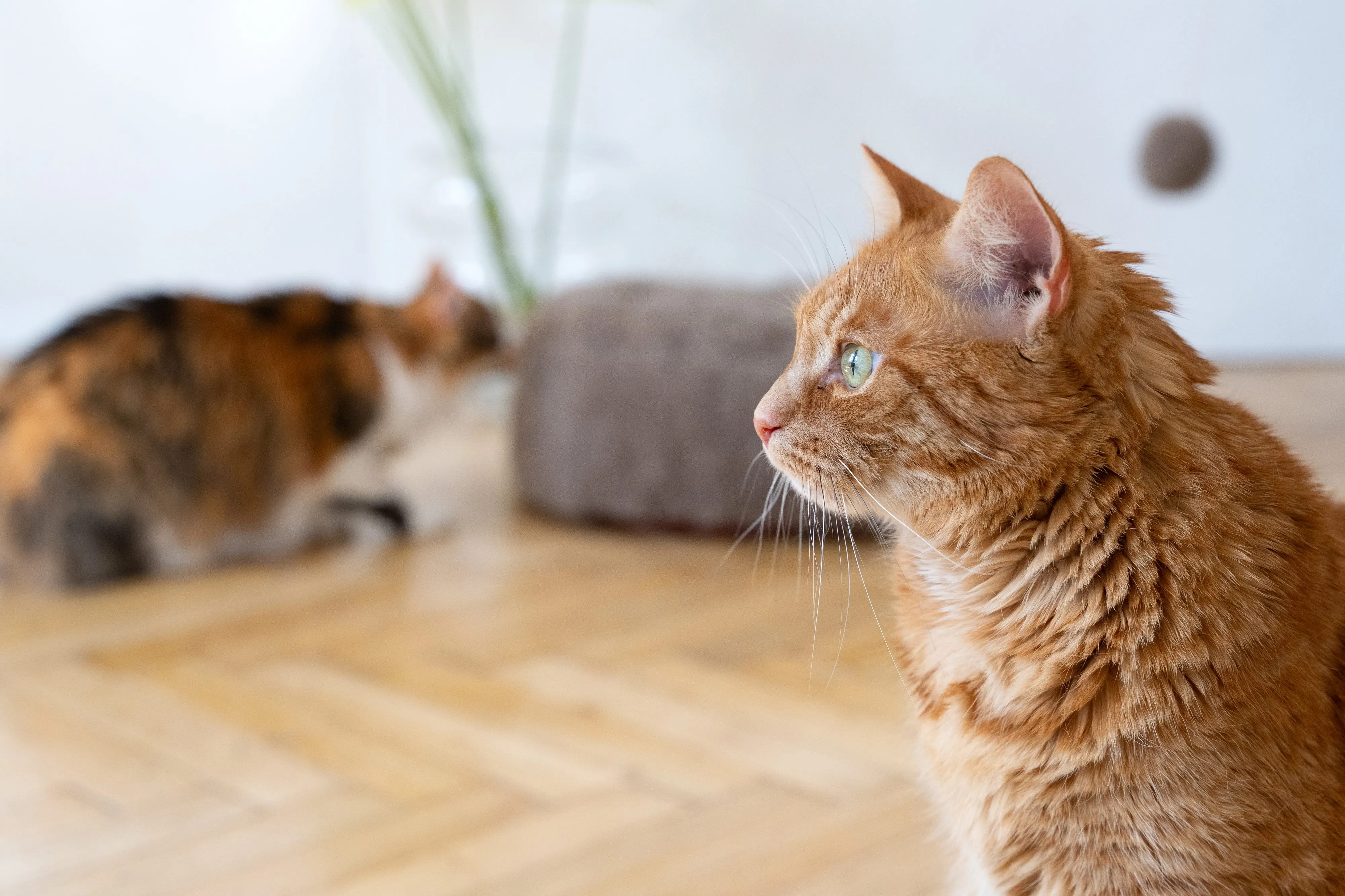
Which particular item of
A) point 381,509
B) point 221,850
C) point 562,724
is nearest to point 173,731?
point 221,850

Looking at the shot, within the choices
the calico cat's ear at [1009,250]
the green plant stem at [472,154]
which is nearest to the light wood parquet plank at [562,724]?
the calico cat's ear at [1009,250]

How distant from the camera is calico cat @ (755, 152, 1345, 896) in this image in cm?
83

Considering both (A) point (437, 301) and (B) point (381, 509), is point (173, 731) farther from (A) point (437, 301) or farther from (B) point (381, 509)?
(A) point (437, 301)

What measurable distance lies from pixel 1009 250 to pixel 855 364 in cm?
14

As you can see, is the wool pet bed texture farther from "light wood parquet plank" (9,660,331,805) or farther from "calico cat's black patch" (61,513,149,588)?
"light wood parquet plank" (9,660,331,805)

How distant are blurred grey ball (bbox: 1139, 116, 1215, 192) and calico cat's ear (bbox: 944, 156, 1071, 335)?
1.34 metres

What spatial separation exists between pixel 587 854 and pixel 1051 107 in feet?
5.92

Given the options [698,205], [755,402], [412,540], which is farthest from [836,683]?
[698,205]

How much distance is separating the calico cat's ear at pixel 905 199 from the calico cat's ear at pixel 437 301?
179 centimetres

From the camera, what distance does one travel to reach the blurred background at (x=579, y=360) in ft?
4.68

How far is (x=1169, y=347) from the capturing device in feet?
2.84

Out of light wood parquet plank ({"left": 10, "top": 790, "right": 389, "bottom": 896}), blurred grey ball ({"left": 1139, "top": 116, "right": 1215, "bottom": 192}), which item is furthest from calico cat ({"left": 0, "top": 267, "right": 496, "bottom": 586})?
blurred grey ball ({"left": 1139, "top": 116, "right": 1215, "bottom": 192})

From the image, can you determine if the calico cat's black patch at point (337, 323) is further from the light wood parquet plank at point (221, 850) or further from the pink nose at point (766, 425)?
the pink nose at point (766, 425)

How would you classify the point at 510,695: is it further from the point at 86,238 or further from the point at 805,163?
the point at 86,238
